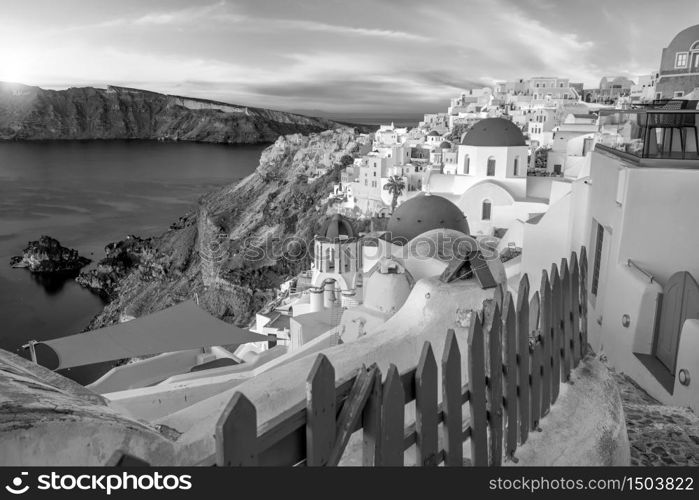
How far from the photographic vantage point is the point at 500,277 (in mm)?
7730

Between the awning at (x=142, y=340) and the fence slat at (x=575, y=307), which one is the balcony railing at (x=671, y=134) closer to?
the fence slat at (x=575, y=307)

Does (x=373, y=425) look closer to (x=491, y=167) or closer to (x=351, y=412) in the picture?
(x=351, y=412)

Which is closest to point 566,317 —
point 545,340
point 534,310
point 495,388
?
point 534,310

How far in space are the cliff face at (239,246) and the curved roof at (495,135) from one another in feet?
58.5

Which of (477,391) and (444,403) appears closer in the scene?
(444,403)

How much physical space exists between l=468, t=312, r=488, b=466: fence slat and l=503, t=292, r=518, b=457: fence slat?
0.23 meters

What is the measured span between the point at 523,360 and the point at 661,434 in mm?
1455

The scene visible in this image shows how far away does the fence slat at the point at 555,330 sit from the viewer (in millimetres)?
3125

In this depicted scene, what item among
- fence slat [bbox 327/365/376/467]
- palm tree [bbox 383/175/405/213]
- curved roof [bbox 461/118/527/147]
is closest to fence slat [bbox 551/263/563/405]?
fence slat [bbox 327/365/376/467]

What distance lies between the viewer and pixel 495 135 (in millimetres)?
21219

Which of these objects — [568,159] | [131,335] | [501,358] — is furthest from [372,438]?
[568,159]

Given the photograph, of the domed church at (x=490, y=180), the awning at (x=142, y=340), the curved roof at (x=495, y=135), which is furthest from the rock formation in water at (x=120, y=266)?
the awning at (x=142, y=340)

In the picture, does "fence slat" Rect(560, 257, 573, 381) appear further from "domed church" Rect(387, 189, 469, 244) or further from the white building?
"domed church" Rect(387, 189, 469, 244)

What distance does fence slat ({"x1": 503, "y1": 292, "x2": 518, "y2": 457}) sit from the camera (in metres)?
2.61
